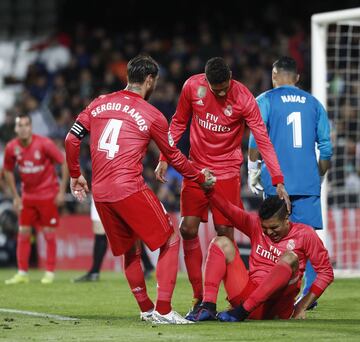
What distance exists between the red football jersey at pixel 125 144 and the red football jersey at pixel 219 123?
860mm

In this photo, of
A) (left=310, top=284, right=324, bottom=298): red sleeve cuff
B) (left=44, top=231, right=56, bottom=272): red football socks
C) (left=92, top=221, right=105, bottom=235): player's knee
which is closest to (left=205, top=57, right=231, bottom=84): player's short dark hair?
(left=310, top=284, right=324, bottom=298): red sleeve cuff

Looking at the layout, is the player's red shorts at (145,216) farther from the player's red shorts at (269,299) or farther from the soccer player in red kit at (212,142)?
the soccer player in red kit at (212,142)

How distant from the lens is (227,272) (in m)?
7.96

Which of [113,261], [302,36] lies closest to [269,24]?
[302,36]

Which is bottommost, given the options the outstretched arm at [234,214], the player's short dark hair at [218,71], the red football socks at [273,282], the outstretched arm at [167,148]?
the red football socks at [273,282]

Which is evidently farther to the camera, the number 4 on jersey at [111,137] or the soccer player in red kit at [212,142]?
the soccer player in red kit at [212,142]

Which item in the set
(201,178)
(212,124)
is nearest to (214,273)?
(201,178)

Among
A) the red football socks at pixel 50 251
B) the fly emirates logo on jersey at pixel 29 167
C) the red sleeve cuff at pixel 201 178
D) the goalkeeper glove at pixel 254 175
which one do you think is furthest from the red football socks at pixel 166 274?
the fly emirates logo on jersey at pixel 29 167

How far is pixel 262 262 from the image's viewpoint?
803 cm

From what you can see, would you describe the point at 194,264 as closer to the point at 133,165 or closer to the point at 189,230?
the point at 189,230

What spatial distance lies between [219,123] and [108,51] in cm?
1416

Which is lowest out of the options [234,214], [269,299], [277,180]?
[269,299]

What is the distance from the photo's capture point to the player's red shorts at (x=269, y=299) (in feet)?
25.7

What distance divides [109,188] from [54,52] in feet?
52.7
